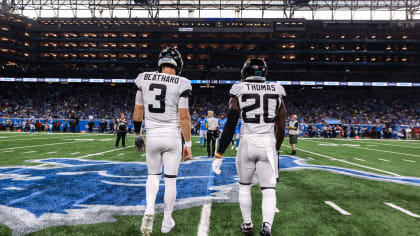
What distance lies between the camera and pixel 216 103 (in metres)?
36.6

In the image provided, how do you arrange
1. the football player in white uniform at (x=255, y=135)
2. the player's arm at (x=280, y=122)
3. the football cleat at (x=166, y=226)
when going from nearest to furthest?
1. the football player in white uniform at (x=255, y=135)
2. the football cleat at (x=166, y=226)
3. the player's arm at (x=280, y=122)

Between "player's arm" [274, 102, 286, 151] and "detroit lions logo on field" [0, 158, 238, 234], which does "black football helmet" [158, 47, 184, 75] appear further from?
"detroit lions logo on field" [0, 158, 238, 234]

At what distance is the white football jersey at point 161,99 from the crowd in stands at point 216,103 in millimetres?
23900

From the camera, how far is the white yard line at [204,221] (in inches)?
106

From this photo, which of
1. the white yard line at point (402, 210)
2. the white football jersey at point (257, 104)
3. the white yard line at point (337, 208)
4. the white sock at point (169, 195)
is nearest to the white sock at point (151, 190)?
the white sock at point (169, 195)

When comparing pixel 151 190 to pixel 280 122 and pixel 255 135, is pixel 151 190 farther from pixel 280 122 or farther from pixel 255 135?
pixel 280 122

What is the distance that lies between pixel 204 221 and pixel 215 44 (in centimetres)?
4364

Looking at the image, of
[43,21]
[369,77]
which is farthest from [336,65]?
[43,21]

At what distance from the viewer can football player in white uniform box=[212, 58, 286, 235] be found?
2.52 m

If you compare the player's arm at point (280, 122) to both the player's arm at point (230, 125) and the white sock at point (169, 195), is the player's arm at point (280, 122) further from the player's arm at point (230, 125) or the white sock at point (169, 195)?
the white sock at point (169, 195)

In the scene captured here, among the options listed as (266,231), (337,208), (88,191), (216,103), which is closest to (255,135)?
(266,231)

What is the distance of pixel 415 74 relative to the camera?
35.3 metres

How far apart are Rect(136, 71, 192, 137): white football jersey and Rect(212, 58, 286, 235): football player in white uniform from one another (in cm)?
69

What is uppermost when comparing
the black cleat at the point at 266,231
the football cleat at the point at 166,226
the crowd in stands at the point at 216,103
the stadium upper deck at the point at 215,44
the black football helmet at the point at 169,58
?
the stadium upper deck at the point at 215,44
